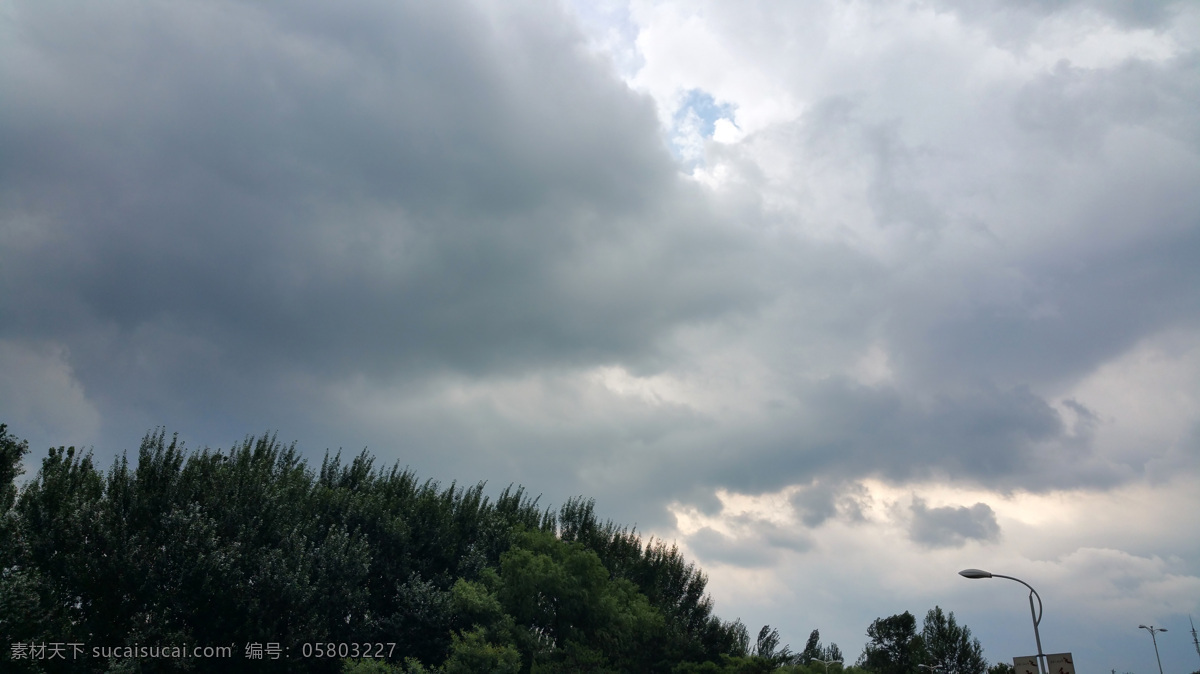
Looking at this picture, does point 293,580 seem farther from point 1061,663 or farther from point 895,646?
point 895,646

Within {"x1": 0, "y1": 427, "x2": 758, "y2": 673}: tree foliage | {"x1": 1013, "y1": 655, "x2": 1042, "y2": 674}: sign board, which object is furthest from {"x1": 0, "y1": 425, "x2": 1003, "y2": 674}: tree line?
{"x1": 1013, "y1": 655, "x2": 1042, "y2": 674}: sign board

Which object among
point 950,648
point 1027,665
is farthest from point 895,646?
point 1027,665

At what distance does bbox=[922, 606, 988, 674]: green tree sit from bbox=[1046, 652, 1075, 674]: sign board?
5708cm

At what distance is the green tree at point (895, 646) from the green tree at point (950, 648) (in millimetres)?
1436

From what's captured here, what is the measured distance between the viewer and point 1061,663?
29.0m

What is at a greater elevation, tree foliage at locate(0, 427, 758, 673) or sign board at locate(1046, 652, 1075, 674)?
tree foliage at locate(0, 427, 758, 673)

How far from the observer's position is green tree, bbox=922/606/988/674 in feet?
264

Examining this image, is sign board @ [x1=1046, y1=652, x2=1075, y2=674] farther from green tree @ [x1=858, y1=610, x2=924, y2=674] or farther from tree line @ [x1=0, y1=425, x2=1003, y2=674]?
green tree @ [x1=858, y1=610, x2=924, y2=674]

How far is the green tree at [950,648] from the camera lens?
80.4 meters

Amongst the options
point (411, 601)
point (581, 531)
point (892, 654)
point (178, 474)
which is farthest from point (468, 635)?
point (892, 654)

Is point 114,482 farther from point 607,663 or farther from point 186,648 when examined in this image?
point 607,663

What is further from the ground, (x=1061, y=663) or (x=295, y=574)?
(x=295, y=574)

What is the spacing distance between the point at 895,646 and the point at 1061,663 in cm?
6571

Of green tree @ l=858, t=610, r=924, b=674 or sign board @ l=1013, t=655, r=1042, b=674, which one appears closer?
sign board @ l=1013, t=655, r=1042, b=674
